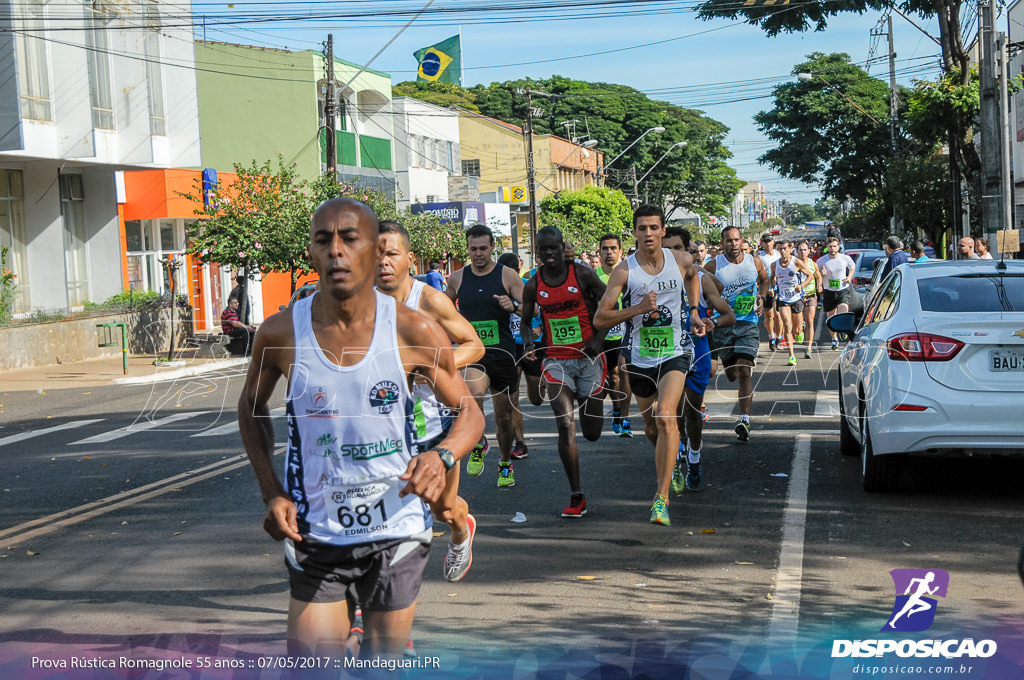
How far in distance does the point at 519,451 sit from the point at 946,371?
4.05 m

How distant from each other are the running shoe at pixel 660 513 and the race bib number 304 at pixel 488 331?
239cm

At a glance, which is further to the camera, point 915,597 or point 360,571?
point 915,597

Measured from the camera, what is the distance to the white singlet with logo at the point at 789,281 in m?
18.2

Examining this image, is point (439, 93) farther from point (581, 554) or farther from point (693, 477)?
point (581, 554)

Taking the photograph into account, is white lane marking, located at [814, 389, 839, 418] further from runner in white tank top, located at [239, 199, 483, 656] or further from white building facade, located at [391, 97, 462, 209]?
white building facade, located at [391, 97, 462, 209]

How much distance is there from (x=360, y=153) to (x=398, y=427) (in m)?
44.6

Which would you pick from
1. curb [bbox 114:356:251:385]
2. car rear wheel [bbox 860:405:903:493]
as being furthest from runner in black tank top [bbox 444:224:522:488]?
curb [bbox 114:356:251:385]

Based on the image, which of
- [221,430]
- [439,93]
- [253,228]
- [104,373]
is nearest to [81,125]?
[253,228]

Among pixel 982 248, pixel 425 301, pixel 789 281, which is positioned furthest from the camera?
pixel 982 248

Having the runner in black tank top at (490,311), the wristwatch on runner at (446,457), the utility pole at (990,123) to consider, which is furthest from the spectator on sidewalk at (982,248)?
the wristwatch on runner at (446,457)

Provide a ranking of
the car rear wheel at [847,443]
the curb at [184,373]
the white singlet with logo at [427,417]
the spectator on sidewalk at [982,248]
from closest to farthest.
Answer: the white singlet with logo at [427,417], the car rear wheel at [847,443], the spectator on sidewalk at [982,248], the curb at [184,373]

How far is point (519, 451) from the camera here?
34.2 ft

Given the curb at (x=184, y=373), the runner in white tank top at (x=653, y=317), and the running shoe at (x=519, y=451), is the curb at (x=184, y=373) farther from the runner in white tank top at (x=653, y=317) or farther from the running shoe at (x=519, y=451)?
the runner in white tank top at (x=653, y=317)

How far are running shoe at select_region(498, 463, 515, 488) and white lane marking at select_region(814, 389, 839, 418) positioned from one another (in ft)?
14.8
